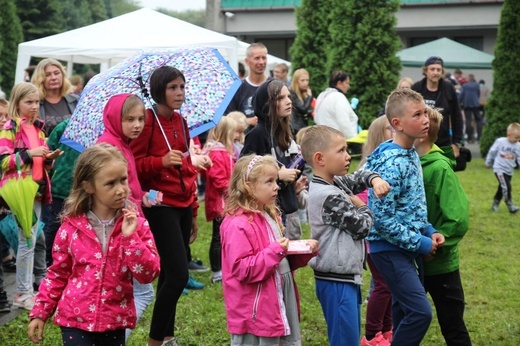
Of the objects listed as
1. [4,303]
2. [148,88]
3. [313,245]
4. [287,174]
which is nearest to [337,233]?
[313,245]

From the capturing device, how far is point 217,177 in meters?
8.27

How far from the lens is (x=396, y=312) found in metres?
5.39

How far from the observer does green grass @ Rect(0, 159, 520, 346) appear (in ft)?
21.3

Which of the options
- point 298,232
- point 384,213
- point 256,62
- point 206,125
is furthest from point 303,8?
point 384,213

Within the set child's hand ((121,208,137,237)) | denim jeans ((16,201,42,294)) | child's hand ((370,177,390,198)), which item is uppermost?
child's hand ((370,177,390,198))

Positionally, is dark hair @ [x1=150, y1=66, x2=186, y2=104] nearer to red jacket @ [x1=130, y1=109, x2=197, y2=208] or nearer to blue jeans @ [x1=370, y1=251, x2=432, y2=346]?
red jacket @ [x1=130, y1=109, x2=197, y2=208]

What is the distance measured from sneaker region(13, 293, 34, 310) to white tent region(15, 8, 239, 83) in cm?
575

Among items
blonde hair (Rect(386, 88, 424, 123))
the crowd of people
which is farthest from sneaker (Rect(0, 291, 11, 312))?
blonde hair (Rect(386, 88, 424, 123))

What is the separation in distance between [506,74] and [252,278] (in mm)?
17405

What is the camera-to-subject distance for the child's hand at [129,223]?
4.07m

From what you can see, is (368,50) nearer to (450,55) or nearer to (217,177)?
(450,55)

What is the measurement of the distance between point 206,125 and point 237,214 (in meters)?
1.85

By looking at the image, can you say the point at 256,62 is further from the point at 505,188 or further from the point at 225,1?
the point at 225,1

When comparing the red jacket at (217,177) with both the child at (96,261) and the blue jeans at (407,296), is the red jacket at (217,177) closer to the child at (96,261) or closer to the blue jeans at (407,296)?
the blue jeans at (407,296)
